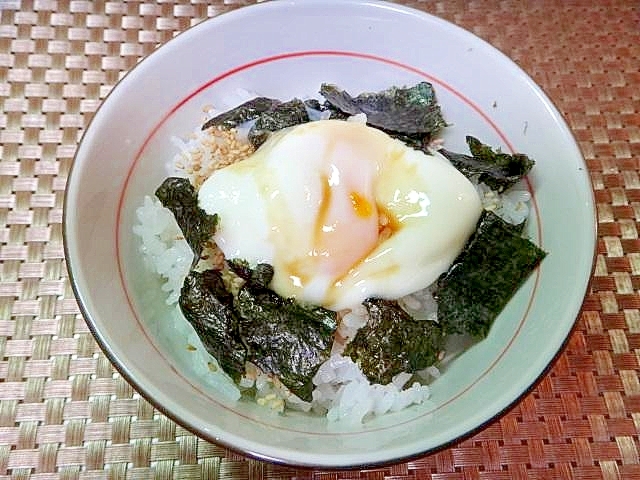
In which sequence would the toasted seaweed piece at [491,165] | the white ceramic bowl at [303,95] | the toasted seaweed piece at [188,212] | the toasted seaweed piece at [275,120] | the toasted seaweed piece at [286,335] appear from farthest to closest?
the toasted seaweed piece at [275,120] → the toasted seaweed piece at [491,165] → the toasted seaweed piece at [188,212] → the toasted seaweed piece at [286,335] → the white ceramic bowl at [303,95]

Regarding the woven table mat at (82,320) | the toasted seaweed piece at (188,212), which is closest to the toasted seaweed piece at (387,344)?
the woven table mat at (82,320)

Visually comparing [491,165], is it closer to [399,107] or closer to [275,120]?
[399,107]

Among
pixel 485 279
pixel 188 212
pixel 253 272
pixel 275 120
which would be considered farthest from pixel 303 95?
pixel 485 279

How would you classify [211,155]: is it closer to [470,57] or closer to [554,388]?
[470,57]

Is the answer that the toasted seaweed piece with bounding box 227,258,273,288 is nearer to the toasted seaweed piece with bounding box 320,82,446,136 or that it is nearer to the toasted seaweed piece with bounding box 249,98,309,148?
the toasted seaweed piece with bounding box 249,98,309,148

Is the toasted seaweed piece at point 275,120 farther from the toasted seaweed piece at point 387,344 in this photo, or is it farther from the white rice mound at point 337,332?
the toasted seaweed piece at point 387,344

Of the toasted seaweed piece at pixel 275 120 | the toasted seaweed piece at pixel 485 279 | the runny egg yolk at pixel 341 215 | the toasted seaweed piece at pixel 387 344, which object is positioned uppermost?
the toasted seaweed piece at pixel 275 120
